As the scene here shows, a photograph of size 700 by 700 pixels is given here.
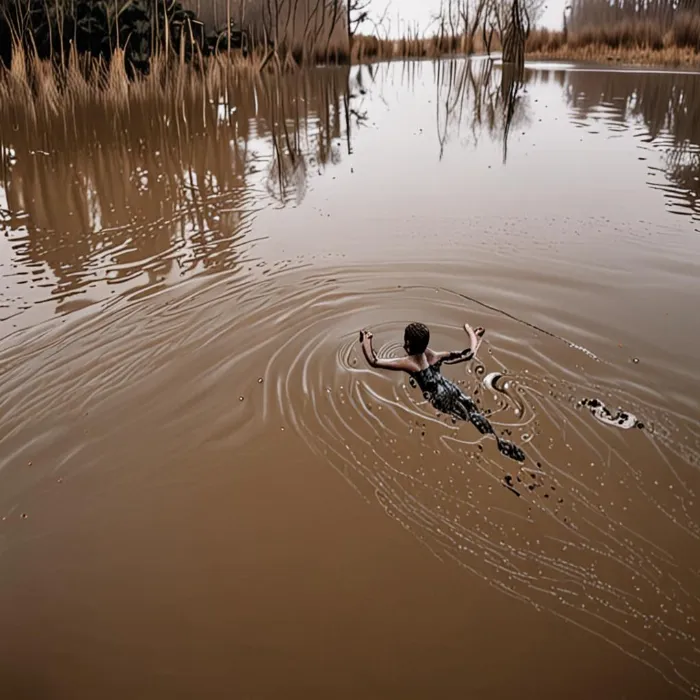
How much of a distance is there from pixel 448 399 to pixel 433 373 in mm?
135

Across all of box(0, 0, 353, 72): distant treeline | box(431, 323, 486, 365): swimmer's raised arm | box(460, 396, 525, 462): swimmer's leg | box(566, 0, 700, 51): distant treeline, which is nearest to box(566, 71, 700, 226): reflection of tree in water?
box(566, 0, 700, 51): distant treeline

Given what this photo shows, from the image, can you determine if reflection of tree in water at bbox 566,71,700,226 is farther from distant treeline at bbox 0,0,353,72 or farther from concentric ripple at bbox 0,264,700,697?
distant treeline at bbox 0,0,353,72

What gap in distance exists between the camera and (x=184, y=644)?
5.70 feet

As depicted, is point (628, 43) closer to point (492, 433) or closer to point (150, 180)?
point (150, 180)

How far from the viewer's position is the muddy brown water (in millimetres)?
1710

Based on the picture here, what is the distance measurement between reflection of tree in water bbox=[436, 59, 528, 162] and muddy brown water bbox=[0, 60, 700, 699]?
3075 mm

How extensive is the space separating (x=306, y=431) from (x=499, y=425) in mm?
809

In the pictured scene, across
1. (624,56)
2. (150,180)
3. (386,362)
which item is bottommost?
(386,362)

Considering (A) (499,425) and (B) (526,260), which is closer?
(A) (499,425)

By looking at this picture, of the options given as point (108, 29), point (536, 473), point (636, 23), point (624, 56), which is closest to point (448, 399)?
point (536, 473)

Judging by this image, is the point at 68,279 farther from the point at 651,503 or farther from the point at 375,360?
the point at 651,503

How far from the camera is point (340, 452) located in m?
2.38

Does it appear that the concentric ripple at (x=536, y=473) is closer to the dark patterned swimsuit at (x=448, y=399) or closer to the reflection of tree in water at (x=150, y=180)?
the dark patterned swimsuit at (x=448, y=399)

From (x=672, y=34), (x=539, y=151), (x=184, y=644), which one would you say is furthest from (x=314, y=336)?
(x=672, y=34)
